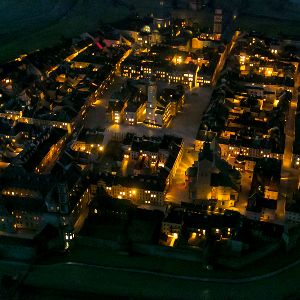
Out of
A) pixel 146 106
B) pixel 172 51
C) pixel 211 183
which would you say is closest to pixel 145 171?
pixel 211 183

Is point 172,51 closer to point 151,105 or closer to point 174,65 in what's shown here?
point 174,65

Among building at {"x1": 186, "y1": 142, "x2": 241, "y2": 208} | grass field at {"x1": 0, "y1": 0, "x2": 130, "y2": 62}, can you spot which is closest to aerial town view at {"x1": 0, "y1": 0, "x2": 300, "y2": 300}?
building at {"x1": 186, "y1": 142, "x2": 241, "y2": 208}

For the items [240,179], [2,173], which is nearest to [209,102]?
[240,179]

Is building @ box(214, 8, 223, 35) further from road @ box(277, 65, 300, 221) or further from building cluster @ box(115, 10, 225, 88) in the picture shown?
road @ box(277, 65, 300, 221)

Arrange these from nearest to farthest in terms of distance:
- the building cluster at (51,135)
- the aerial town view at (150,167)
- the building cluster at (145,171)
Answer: the aerial town view at (150,167) → the building cluster at (51,135) → the building cluster at (145,171)

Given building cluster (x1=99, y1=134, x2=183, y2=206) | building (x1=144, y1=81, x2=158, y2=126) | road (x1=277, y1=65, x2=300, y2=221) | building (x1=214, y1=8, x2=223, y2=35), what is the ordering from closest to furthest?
building cluster (x1=99, y1=134, x2=183, y2=206), road (x1=277, y1=65, x2=300, y2=221), building (x1=144, y1=81, x2=158, y2=126), building (x1=214, y1=8, x2=223, y2=35)

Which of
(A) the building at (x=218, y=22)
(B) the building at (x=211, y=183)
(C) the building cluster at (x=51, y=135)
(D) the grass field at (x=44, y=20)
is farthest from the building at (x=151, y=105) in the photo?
(A) the building at (x=218, y=22)

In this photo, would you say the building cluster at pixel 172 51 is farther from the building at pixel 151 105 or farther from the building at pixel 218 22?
the building at pixel 151 105

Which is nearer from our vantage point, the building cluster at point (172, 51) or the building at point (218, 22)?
the building cluster at point (172, 51)
